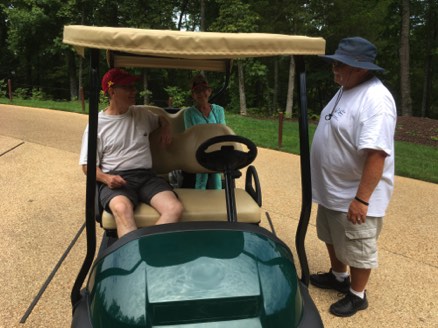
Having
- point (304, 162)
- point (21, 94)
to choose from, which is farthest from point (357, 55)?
point (21, 94)

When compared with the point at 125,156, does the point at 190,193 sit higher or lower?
lower

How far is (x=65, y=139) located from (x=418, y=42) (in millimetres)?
23435

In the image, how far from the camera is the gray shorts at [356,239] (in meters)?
2.56

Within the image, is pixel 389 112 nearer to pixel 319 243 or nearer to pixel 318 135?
pixel 318 135

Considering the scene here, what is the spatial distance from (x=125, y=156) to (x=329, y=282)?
5.91 ft

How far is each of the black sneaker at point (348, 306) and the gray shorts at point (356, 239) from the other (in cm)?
28

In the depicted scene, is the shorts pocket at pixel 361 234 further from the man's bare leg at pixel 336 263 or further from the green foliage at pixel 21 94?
the green foliage at pixel 21 94

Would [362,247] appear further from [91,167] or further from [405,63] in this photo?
[405,63]

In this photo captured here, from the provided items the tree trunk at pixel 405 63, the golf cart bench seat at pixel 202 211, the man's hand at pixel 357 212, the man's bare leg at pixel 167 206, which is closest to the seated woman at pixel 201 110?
the golf cart bench seat at pixel 202 211

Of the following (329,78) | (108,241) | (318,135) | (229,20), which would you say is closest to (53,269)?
(108,241)

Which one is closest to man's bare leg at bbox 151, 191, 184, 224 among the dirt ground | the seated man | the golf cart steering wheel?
the seated man

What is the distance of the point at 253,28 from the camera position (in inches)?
614

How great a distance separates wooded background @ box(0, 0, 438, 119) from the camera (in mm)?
16141

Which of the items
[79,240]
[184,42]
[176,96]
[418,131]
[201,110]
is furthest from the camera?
[176,96]
